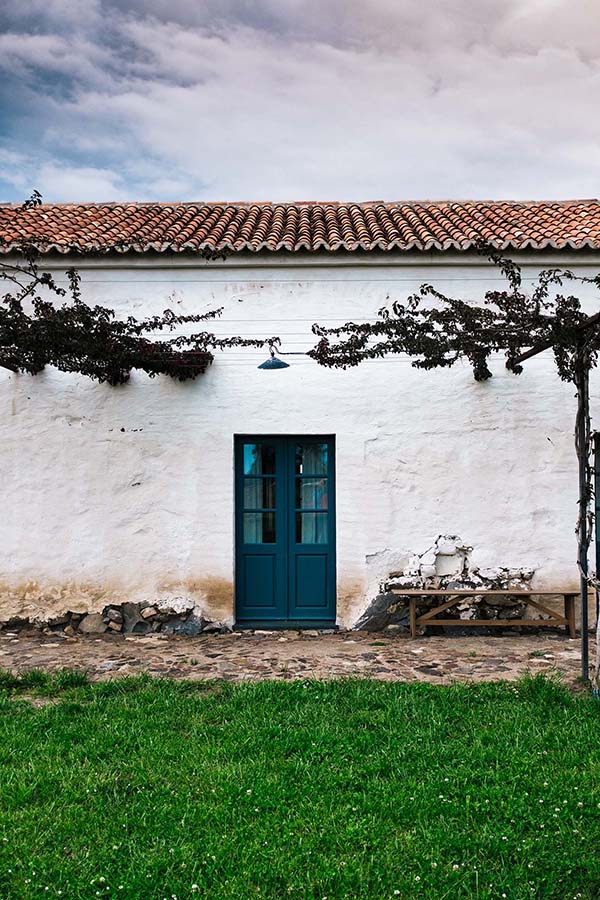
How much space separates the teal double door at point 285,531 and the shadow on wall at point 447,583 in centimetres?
59

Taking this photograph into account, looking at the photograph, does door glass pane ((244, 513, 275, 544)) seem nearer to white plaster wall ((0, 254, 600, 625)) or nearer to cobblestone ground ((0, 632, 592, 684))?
white plaster wall ((0, 254, 600, 625))

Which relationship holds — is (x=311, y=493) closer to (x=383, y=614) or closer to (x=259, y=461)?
(x=259, y=461)

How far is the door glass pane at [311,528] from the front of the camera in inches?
315

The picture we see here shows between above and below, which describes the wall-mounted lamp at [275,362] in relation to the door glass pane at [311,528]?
above

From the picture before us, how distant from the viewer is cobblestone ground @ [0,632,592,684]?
5.89 meters

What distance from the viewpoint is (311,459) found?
8.07 m

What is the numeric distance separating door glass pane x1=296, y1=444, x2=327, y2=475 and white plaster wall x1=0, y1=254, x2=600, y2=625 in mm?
308

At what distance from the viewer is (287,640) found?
7.28 metres

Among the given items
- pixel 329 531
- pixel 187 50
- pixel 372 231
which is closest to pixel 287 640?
pixel 329 531

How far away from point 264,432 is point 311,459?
672 mm

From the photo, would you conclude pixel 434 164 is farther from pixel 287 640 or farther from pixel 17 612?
pixel 17 612

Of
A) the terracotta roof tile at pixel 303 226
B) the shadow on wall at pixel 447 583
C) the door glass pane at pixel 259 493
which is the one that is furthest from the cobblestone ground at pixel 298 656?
the terracotta roof tile at pixel 303 226

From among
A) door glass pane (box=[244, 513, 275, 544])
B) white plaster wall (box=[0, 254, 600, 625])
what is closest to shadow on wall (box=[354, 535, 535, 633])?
white plaster wall (box=[0, 254, 600, 625])

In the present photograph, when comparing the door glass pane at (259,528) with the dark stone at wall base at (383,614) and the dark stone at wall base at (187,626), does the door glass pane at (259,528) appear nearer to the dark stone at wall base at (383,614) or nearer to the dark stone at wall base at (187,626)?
the dark stone at wall base at (187,626)
